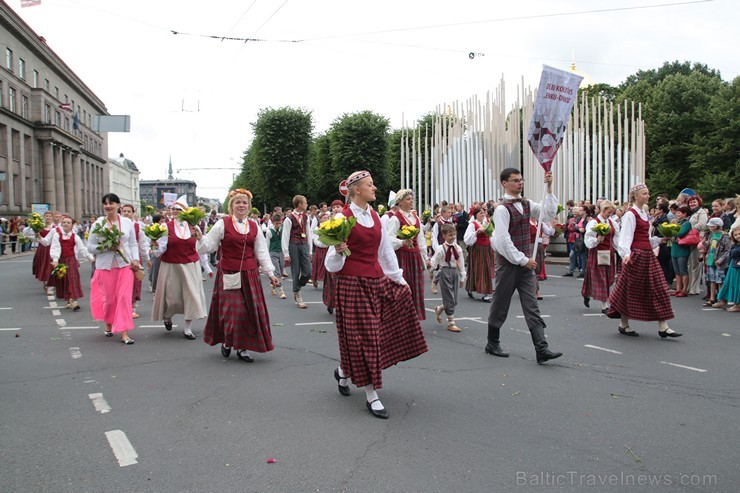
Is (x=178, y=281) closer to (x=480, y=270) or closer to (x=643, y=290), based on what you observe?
(x=480, y=270)

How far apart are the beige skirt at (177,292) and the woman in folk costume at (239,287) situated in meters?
1.42

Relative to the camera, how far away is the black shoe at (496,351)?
24.1 feet

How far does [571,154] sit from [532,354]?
17.2 meters

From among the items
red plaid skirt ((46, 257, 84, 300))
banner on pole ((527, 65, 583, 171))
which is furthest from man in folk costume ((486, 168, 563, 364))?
red plaid skirt ((46, 257, 84, 300))

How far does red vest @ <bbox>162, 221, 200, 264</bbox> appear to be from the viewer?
346 inches

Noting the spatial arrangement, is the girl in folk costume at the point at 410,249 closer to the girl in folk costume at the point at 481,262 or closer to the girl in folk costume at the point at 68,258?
the girl in folk costume at the point at 481,262

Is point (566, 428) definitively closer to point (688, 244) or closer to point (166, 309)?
point (166, 309)

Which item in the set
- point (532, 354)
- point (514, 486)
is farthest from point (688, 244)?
point (514, 486)

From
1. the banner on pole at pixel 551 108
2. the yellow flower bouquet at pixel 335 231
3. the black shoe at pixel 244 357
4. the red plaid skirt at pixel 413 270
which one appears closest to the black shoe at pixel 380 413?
the yellow flower bouquet at pixel 335 231

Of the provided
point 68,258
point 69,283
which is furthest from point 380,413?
point 68,258

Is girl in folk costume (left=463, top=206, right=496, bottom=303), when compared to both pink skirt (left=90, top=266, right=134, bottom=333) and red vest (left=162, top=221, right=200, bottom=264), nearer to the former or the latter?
red vest (left=162, top=221, right=200, bottom=264)

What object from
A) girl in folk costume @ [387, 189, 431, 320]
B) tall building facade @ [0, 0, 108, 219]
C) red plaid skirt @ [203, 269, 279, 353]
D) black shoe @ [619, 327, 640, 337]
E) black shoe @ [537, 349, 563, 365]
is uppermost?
tall building facade @ [0, 0, 108, 219]

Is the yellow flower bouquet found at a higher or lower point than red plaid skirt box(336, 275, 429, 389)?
higher

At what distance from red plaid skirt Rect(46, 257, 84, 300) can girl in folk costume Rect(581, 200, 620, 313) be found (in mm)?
9725
